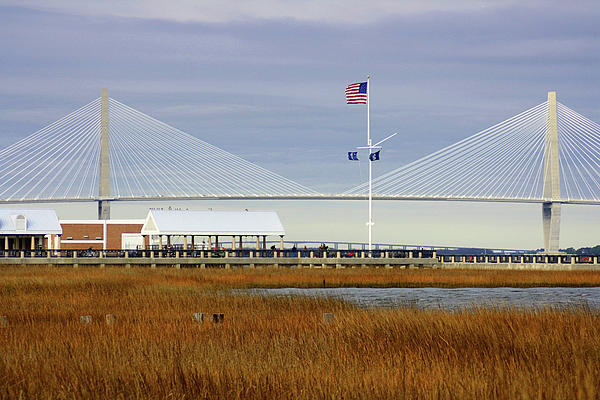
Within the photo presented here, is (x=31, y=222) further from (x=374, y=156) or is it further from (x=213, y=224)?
(x=374, y=156)

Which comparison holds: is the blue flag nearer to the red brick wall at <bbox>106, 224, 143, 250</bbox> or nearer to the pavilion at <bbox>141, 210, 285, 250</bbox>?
the pavilion at <bbox>141, 210, 285, 250</bbox>

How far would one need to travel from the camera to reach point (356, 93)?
197 feet

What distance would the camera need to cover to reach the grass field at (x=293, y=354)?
10.3 metres

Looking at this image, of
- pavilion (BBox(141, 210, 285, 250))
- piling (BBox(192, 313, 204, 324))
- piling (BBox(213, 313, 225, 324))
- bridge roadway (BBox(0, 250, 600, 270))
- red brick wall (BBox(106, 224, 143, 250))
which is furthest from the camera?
red brick wall (BBox(106, 224, 143, 250))

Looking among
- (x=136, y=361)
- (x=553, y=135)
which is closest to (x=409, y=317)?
(x=136, y=361)

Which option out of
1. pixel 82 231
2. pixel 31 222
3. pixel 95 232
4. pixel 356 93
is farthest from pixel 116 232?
pixel 356 93

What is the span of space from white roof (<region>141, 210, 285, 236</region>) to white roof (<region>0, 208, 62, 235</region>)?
310 inches

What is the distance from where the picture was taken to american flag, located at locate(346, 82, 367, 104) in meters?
59.9

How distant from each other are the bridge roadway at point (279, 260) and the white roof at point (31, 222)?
718 centimetres

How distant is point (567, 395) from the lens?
9.54m

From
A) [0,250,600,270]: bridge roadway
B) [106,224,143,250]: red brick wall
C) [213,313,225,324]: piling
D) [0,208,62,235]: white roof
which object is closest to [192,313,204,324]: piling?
[213,313,225,324]: piling

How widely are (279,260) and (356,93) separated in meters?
12.4

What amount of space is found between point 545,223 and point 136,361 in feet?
292

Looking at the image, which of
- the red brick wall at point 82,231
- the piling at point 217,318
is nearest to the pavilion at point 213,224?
the red brick wall at point 82,231
